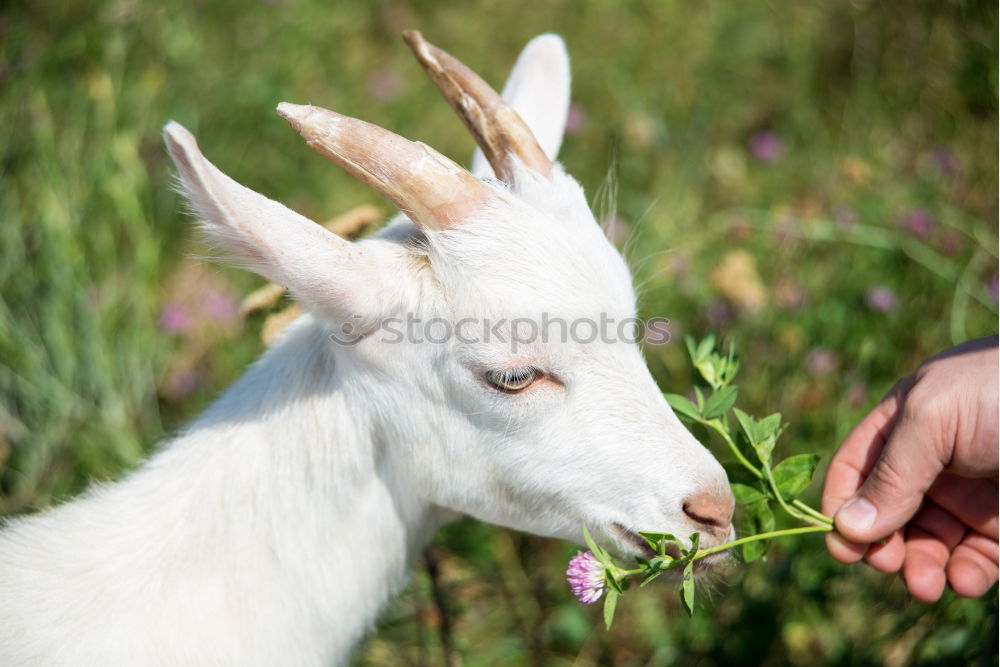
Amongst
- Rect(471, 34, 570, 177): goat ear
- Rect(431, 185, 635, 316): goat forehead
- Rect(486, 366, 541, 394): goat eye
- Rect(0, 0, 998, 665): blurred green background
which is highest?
Rect(471, 34, 570, 177): goat ear

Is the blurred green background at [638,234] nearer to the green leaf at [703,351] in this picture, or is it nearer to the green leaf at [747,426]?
the green leaf at [703,351]

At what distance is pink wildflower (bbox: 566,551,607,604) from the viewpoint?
1839 millimetres

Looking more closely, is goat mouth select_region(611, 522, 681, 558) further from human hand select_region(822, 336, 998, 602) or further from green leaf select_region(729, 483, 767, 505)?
human hand select_region(822, 336, 998, 602)

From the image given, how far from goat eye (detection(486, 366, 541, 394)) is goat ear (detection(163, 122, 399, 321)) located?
318mm

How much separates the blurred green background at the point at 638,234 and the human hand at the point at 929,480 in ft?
0.89

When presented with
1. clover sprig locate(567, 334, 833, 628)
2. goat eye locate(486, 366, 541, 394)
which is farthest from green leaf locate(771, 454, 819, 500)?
goat eye locate(486, 366, 541, 394)

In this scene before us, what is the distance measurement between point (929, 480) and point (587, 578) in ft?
2.98

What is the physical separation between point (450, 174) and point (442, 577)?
198 centimetres

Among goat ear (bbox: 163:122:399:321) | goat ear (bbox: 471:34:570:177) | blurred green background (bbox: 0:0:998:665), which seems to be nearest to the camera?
goat ear (bbox: 163:122:399:321)

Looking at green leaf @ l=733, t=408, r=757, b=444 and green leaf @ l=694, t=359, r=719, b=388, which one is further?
green leaf @ l=694, t=359, r=719, b=388

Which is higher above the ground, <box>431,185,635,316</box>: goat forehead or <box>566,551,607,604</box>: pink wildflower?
<box>431,185,635,316</box>: goat forehead

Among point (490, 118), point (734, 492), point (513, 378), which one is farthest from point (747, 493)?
point (490, 118)

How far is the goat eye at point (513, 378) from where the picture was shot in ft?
6.36

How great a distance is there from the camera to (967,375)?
2.01m
